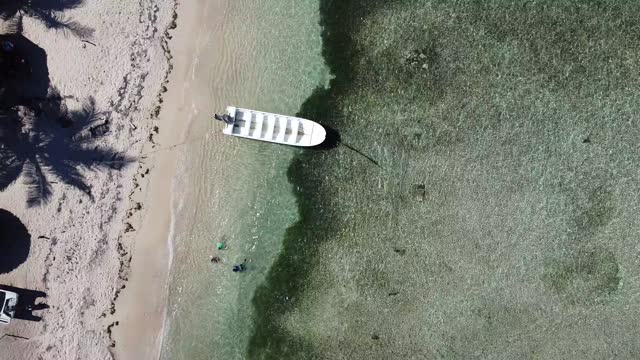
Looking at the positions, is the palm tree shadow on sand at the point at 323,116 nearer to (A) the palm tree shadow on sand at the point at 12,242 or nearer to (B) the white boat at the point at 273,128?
(B) the white boat at the point at 273,128

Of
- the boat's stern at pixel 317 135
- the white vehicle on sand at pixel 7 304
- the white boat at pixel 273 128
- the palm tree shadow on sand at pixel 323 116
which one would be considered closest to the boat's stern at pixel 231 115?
the white boat at pixel 273 128

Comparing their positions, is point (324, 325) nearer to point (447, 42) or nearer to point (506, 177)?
point (506, 177)


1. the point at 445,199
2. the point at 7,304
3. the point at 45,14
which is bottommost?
the point at 7,304

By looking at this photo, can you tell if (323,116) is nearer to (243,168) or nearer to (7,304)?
(243,168)

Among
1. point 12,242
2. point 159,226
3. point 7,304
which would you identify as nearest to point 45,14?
point 12,242

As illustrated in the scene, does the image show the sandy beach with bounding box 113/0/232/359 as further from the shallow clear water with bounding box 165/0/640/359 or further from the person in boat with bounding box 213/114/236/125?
the person in boat with bounding box 213/114/236/125
